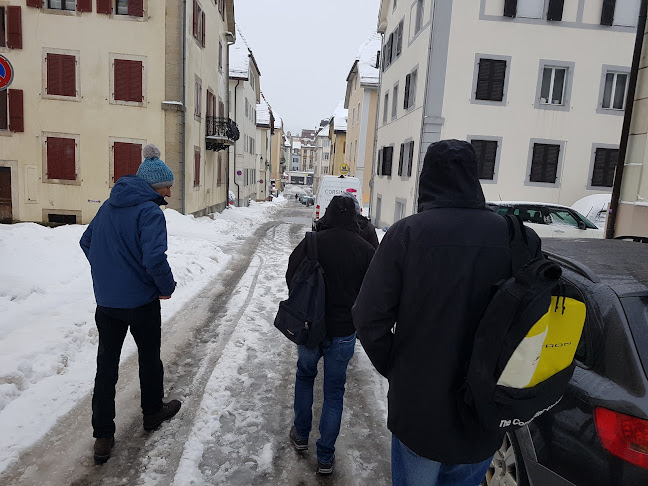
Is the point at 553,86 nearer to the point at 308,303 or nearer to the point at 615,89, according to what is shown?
the point at 615,89

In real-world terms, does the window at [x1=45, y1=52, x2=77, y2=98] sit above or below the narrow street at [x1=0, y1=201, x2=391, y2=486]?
above

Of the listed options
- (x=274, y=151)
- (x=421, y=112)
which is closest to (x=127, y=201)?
(x=421, y=112)

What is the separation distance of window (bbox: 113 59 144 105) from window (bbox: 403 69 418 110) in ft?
35.6

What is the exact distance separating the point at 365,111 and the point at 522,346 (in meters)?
32.2

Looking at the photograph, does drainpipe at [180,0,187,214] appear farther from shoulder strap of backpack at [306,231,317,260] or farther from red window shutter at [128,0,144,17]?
shoulder strap of backpack at [306,231,317,260]

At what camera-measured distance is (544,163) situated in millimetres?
16656

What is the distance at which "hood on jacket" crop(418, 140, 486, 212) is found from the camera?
1.92 metres

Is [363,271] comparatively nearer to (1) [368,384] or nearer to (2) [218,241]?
(1) [368,384]

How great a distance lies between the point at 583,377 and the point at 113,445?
329 cm

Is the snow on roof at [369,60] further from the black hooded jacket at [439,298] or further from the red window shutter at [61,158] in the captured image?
the black hooded jacket at [439,298]

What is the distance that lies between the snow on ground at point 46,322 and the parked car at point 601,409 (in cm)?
348

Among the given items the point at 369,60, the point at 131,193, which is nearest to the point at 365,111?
the point at 369,60

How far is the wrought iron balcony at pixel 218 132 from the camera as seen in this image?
21.0 meters

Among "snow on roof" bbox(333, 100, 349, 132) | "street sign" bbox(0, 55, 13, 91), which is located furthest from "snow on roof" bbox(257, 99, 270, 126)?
"street sign" bbox(0, 55, 13, 91)
